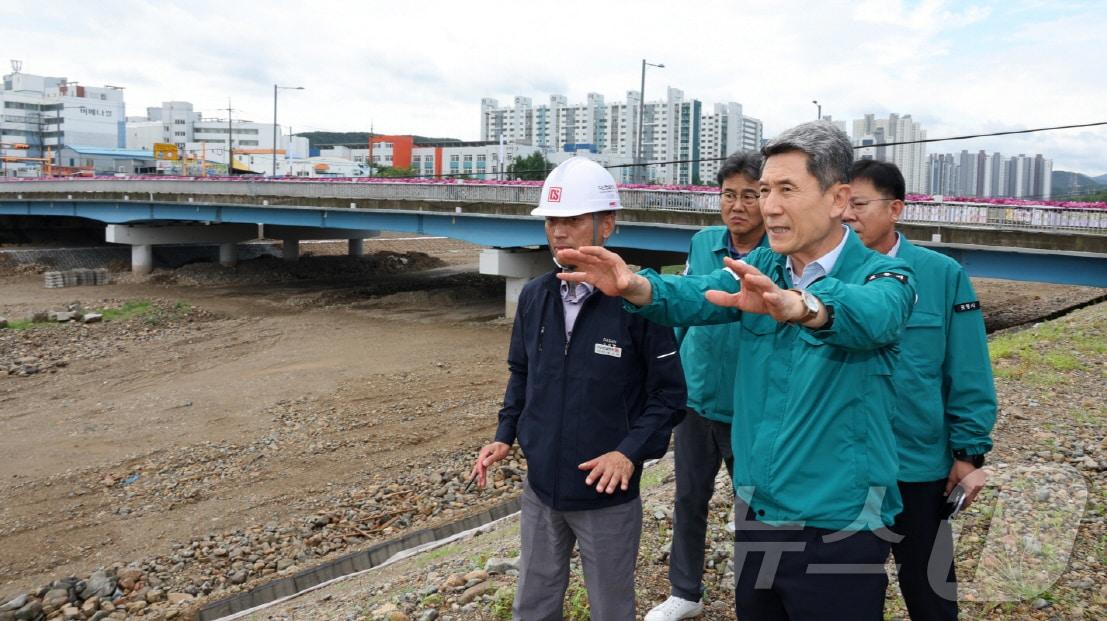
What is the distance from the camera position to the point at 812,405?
6.70ft

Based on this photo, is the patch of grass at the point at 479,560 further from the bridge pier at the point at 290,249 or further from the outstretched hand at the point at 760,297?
the bridge pier at the point at 290,249

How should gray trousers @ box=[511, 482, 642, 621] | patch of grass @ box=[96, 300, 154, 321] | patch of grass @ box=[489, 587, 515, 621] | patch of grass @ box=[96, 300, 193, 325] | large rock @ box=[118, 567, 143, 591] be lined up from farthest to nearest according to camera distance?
patch of grass @ box=[96, 300, 154, 321] → patch of grass @ box=[96, 300, 193, 325] → large rock @ box=[118, 567, 143, 591] → patch of grass @ box=[489, 587, 515, 621] → gray trousers @ box=[511, 482, 642, 621]

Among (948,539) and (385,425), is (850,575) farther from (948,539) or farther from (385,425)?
(385,425)

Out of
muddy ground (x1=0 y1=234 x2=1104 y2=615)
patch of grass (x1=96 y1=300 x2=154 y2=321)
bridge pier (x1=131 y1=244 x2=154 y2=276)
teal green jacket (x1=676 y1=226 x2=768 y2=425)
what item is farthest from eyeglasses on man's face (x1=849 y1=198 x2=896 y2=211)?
bridge pier (x1=131 y1=244 x2=154 y2=276)

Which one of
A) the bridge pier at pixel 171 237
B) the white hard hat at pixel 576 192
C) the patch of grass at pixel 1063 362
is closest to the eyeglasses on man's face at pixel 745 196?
the white hard hat at pixel 576 192

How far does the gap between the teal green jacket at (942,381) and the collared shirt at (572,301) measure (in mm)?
1143

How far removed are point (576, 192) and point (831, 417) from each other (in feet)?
3.78

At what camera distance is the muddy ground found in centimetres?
821

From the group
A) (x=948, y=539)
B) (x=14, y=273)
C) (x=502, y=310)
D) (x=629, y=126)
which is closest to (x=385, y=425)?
(x=948, y=539)

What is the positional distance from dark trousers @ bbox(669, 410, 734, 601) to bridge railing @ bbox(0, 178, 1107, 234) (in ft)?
46.9

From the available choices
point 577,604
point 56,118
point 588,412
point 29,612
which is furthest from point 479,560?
point 56,118

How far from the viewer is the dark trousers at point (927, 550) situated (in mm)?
2842

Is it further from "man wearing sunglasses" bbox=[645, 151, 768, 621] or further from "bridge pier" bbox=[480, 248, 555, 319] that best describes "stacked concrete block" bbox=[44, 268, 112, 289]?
"man wearing sunglasses" bbox=[645, 151, 768, 621]

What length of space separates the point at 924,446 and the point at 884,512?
0.85 metres
